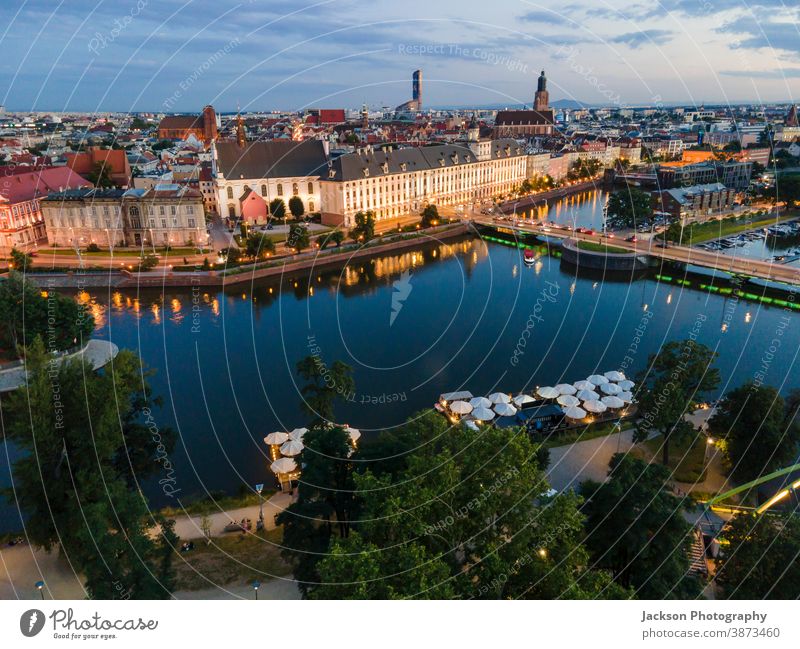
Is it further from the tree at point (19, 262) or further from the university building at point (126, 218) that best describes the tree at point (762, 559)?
the tree at point (19, 262)

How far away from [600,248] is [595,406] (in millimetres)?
17223

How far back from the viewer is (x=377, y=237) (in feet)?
106

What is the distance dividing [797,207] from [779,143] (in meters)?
41.2

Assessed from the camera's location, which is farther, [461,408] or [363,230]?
[363,230]

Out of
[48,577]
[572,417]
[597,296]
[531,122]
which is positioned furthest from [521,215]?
[531,122]

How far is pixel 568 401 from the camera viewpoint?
14133 millimetres

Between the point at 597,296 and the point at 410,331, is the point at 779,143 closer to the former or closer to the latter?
the point at 597,296

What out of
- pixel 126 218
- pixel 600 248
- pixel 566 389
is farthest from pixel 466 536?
pixel 126 218

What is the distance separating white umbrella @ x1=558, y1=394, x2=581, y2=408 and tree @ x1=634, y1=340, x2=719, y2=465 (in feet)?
6.95

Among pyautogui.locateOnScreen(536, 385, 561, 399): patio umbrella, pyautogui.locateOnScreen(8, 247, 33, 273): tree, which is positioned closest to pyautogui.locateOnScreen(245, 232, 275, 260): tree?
pyautogui.locateOnScreen(8, 247, 33, 273): tree

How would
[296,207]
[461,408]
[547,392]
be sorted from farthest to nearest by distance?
1. [296,207]
2. [547,392]
3. [461,408]

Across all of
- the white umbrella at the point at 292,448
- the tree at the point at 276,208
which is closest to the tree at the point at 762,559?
the white umbrella at the point at 292,448

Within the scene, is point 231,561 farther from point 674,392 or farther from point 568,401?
point 568,401

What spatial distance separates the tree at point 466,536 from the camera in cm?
590
